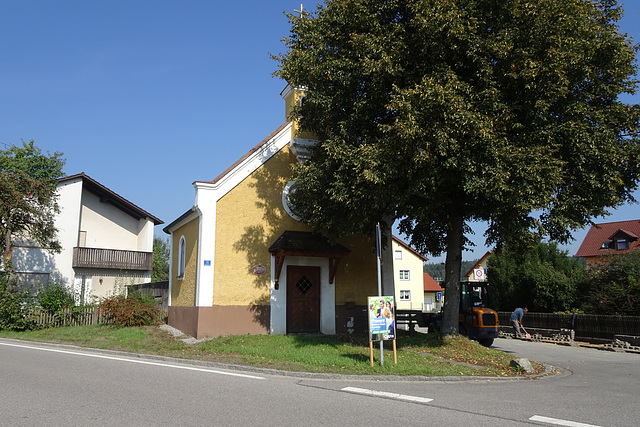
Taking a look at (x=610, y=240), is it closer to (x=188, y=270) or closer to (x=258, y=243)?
(x=258, y=243)

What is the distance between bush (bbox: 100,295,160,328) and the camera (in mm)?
18938

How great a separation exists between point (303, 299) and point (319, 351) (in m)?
4.88

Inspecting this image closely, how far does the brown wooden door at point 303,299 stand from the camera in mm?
17359

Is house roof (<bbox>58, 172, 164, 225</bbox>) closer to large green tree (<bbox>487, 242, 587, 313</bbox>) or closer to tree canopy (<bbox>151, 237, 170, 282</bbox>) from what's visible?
large green tree (<bbox>487, 242, 587, 313</bbox>)

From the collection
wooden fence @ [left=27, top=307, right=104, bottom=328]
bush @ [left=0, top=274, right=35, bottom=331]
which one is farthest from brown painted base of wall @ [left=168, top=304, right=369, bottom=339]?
bush @ [left=0, top=274, right=35, bottom=331]

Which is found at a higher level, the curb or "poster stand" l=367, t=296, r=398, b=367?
"poster stand" l=367, t=296, r=398, b=367

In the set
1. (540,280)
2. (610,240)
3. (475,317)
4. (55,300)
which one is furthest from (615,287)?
(610,240)

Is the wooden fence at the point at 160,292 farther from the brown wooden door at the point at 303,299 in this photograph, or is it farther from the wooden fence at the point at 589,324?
the wooden fence at the point at 589,324

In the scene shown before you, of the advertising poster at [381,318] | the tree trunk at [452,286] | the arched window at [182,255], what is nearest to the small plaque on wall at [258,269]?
the arched window at [182,255]

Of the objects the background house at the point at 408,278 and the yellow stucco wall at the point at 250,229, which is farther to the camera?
the background house at the point at 408,278

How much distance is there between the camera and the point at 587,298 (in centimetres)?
2591

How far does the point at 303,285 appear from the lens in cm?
1780

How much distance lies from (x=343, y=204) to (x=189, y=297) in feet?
24.2

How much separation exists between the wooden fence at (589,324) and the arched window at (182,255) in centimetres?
1812
